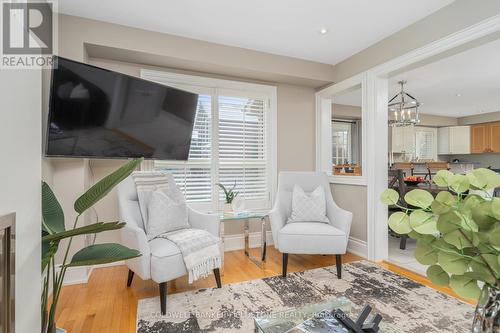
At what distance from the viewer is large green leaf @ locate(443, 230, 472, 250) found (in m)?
0.68

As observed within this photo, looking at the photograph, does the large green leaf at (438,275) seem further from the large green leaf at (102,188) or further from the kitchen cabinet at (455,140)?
the kitchen cabinet at (455,140)

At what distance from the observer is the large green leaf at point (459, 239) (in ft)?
2.22

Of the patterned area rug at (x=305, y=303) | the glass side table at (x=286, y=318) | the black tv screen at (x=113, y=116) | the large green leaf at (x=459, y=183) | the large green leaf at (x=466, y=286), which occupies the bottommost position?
the patterned area rug at (x=305, y=303)

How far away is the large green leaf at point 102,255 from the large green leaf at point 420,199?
1.15 m

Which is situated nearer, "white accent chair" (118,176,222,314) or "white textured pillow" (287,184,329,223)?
"white accent chair" (118,176,222,314)

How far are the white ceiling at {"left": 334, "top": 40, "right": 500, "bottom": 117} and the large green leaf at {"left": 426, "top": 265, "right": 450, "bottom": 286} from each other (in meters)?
3.34

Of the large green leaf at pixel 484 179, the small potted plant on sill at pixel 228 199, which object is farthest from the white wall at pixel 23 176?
the small potted plant on sill at pixel 228 199

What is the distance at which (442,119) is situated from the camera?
7.50 m

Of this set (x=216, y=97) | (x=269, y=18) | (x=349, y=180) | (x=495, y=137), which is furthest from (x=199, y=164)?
(x=495, y=137)

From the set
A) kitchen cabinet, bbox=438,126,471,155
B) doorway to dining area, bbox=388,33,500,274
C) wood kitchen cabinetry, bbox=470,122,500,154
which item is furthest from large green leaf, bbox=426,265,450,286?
kitchen cabinet, bbox=438,126,471,155

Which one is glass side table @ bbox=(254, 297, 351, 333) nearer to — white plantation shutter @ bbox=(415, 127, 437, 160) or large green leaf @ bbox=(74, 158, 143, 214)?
large green leaf @ bbox=(74, 158, 143, 214)

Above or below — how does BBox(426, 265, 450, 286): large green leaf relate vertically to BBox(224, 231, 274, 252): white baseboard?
above

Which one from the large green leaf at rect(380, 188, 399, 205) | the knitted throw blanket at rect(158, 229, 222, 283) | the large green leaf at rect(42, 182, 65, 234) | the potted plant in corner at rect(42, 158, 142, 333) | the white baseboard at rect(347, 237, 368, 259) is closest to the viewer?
the large green leaf at rect(380, 188, 399, 205)

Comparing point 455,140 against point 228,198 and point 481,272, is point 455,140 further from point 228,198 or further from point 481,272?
point 481,272
